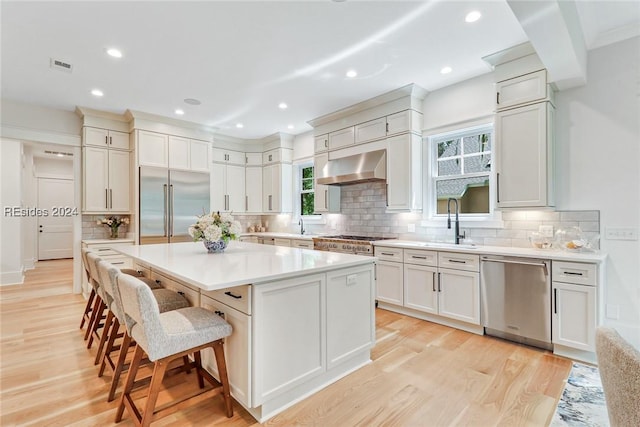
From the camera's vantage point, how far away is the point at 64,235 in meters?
8.87

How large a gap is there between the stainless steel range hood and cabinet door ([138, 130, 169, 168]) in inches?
102

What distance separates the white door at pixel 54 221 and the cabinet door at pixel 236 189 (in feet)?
17.8

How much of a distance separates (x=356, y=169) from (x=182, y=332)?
3.29m

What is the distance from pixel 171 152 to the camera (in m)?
5.13

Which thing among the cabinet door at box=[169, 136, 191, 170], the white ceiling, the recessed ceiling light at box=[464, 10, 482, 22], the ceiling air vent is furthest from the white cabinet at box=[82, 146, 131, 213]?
the recessed ceiling light at box=[464, 10, 482, 22]

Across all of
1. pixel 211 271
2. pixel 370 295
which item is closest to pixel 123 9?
pixel 211 271

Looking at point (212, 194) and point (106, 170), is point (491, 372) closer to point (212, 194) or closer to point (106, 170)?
point (212, 194)

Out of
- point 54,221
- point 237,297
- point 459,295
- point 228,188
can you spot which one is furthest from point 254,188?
point 54,221

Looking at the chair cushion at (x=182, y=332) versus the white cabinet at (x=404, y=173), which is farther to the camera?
the white cabinet at (x=404, y=173)

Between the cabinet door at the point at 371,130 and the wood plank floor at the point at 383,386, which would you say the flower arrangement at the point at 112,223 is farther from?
the cabinet door at the point at 371,130

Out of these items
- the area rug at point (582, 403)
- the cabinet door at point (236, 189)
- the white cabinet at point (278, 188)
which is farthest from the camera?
the cabinet door at point (236, 189)

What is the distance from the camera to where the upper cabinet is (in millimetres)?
4840

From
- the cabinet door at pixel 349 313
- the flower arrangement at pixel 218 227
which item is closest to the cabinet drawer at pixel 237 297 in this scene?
the cabinet door at pixel 349 313

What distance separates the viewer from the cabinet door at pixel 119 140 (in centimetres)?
486
